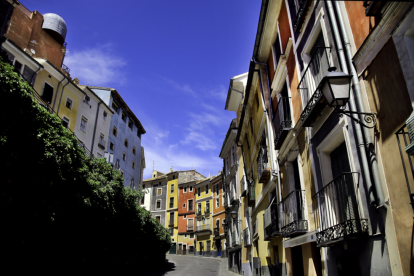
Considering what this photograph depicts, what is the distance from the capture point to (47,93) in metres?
23.9

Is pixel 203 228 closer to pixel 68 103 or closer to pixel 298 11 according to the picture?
pixel 68 103

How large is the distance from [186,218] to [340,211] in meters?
49.9

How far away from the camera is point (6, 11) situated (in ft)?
74.1

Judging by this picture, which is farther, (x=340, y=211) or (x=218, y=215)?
(x=218, y=215)

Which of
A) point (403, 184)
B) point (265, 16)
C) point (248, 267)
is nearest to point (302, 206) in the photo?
point (403, 184)

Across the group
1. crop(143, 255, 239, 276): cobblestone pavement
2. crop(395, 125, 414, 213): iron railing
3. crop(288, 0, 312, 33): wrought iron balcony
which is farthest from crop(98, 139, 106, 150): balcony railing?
crop(395, 125, 414, 213): iron railing

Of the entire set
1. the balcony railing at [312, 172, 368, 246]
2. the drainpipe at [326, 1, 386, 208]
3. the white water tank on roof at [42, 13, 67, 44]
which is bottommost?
the balcony railing at [312, 172, 368, 246]

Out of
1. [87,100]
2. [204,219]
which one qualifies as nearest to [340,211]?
[87,100]

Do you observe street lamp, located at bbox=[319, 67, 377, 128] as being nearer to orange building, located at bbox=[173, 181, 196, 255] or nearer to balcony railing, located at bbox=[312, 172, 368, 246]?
balcony railing, located at bbox=[312, 172, 368, 246]

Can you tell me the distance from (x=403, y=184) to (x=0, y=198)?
31.8 feet

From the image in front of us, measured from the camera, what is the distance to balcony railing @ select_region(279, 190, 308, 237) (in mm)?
7596

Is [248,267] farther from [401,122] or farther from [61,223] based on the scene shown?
[401,122]

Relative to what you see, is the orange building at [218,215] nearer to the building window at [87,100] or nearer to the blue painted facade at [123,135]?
the blue painted facade at [123,135]

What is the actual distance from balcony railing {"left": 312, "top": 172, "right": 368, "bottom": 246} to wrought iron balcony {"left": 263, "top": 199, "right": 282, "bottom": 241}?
3143 millimetres
